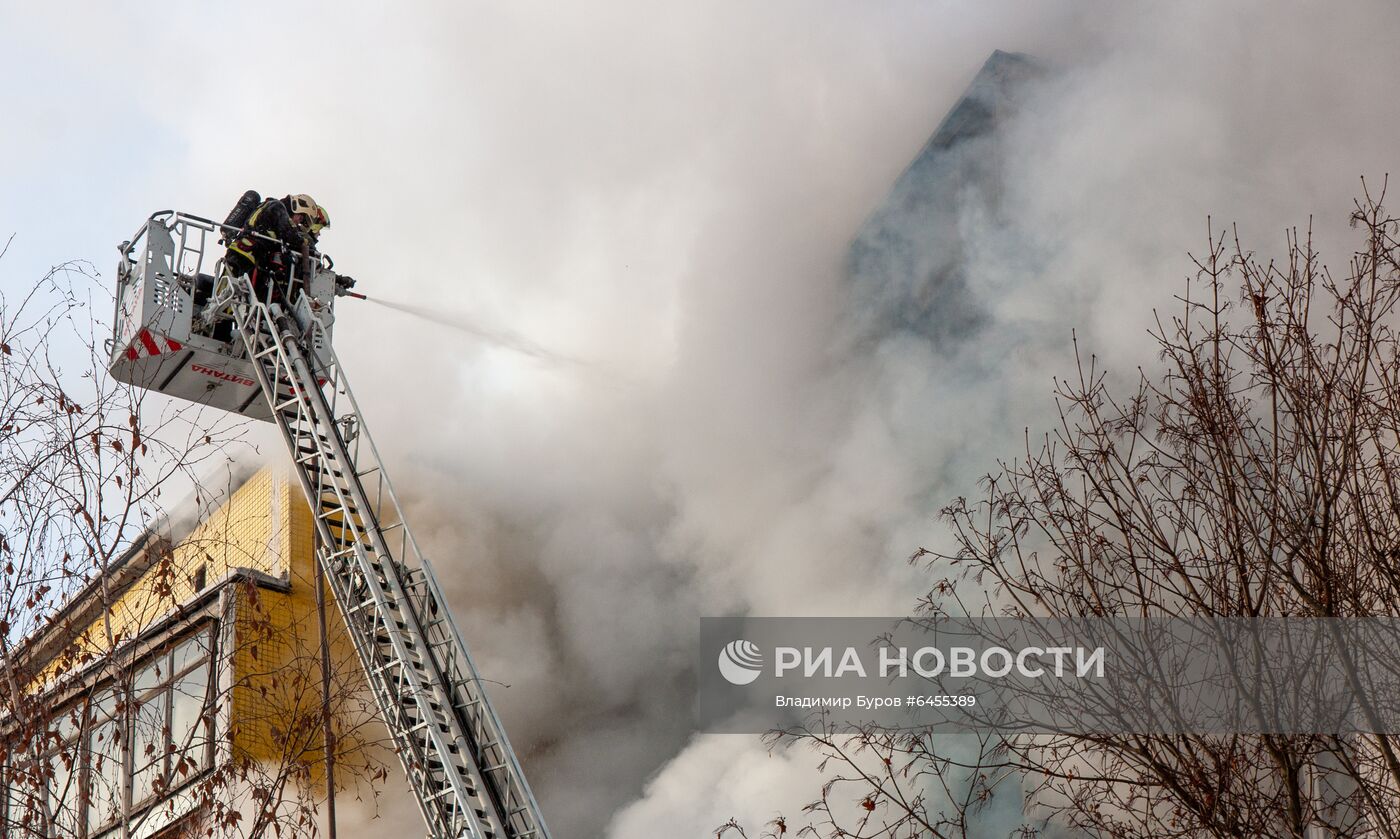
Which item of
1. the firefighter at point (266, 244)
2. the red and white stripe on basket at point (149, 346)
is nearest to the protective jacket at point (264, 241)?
the firefighter at point (266, 244)

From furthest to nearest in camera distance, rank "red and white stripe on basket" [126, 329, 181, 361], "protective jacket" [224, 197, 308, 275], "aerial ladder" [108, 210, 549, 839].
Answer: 1. "protective jacket" [224, 197, 308, 275]
2. "red and white stripe on basket" [126, 329, 181, 361]
3. "aerial ladder" [108, 210, 549, 839]

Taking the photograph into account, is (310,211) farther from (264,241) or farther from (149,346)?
(149,346)

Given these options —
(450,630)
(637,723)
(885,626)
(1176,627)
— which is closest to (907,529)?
(885,626)

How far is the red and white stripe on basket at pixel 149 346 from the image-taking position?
1223cm

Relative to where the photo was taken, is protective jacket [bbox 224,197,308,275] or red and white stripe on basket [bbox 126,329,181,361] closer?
red and white stripe on basket [bbox 126,329,181,361]

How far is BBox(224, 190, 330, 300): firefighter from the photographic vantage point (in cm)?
1241

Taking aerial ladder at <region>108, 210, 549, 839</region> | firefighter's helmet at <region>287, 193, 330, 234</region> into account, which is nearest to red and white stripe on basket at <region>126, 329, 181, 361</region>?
aerial ladder at <region>108, 210, 549, 839</region>

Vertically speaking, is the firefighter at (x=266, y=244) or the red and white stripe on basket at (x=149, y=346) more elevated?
the firefighter at (x=266, y=244)

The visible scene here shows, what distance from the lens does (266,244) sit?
12477 mm

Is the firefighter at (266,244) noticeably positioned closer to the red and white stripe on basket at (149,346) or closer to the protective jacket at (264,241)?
the protective jacket at (264,241)

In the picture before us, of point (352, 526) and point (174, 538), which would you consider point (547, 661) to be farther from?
point (352, 526)

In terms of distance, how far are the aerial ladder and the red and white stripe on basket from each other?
12 millimetres

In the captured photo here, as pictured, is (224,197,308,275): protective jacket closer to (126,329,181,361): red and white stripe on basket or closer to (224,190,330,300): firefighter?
(224,190,330,300): firefighter

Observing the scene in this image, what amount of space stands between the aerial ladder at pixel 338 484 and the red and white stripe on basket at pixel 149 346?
12 mm
